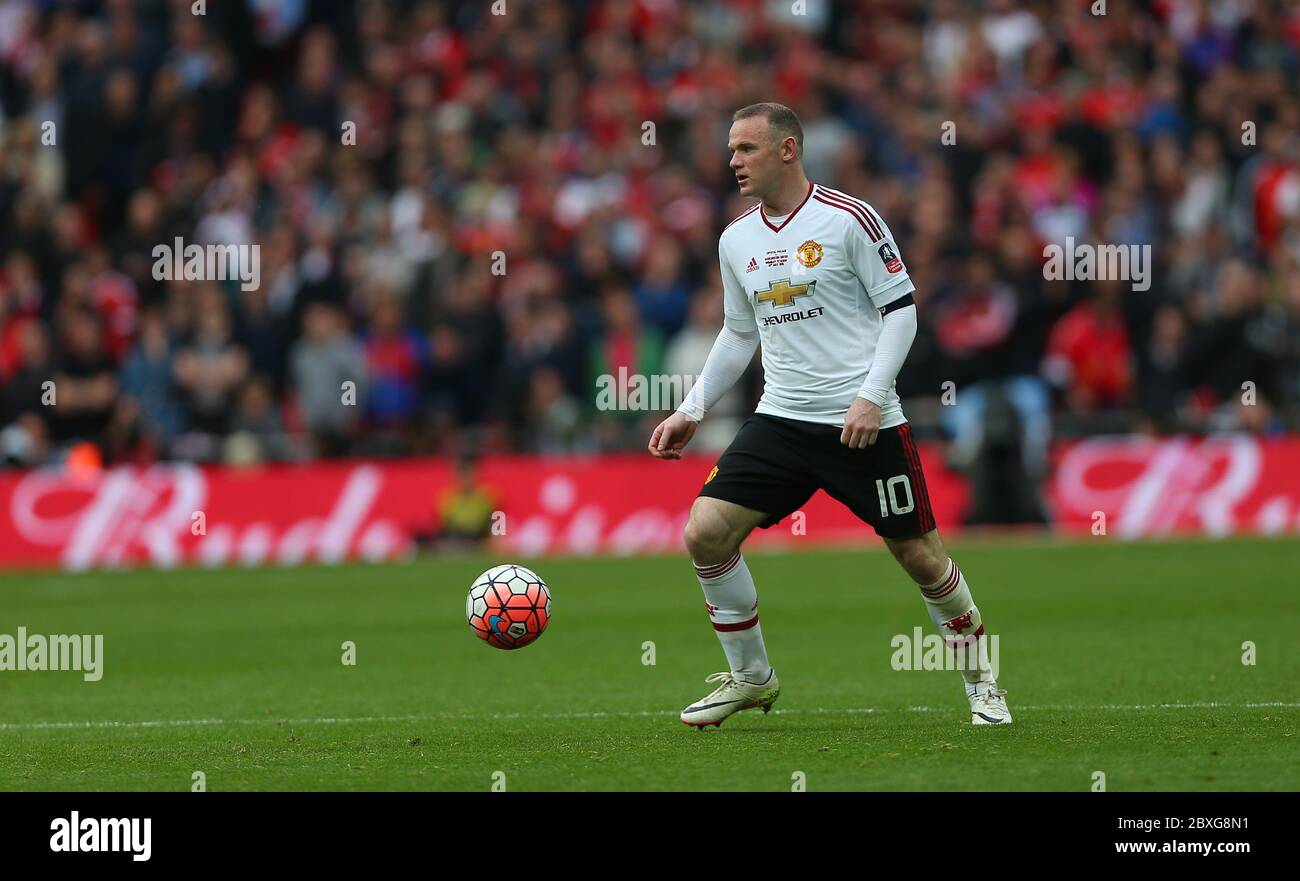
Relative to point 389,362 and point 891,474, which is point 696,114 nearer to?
point 389,362

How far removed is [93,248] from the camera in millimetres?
23969

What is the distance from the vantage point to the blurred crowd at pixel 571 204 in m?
21.3

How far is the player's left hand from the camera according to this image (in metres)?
8.62

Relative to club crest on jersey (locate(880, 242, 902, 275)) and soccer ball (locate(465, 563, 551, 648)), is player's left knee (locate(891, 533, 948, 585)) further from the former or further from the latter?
soccer ball (locate(465, 563, 551, 648))

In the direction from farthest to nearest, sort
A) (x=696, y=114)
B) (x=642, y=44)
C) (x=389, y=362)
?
(x=642, y=44) < (x=696, y=114) < (x=389, y=362)

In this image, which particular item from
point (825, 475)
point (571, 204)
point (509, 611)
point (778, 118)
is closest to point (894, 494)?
point (825, 475)

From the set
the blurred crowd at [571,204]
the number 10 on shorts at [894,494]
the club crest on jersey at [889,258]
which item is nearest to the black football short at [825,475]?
the number 10 on shorts at [894,494]

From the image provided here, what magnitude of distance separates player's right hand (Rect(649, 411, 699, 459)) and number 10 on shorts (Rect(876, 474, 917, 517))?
0.88 metres

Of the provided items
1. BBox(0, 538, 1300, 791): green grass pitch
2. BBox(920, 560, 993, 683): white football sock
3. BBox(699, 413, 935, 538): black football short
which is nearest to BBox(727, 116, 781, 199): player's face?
BBox(699, 413, 935, 538): black football short

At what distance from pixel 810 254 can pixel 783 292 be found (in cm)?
21

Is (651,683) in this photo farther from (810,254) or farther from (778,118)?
(778,118)

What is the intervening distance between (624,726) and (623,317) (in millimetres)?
12565
